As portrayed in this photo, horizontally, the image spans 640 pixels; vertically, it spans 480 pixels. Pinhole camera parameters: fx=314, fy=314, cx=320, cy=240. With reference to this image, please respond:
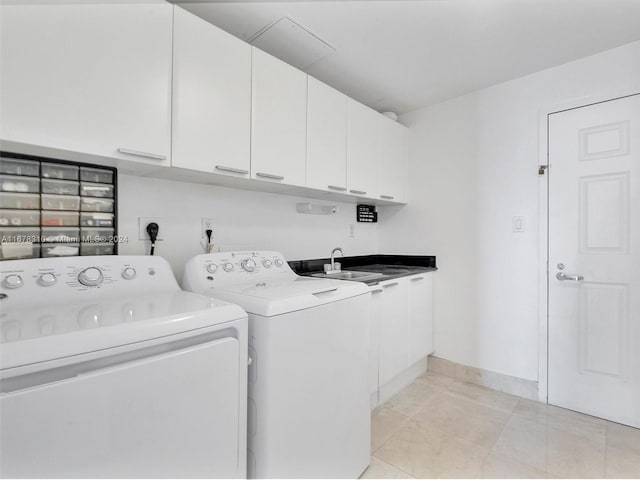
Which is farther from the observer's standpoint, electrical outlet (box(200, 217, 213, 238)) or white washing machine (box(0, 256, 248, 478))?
electrical outlet (box(200, 217, 213, 238))

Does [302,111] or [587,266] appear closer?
[302,111]

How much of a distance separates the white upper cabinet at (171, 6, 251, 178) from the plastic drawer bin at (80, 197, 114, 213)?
1.35 ft

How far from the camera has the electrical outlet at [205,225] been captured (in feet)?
6.02

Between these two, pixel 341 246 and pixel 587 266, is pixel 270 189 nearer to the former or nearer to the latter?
pixel 341 246

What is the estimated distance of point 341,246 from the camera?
274 centimetres

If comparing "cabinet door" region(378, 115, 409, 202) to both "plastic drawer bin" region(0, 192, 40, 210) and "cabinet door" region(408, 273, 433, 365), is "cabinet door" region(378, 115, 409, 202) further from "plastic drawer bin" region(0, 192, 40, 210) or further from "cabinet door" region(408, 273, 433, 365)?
"plastic drawer bin" region(0, 192, 40, 210)

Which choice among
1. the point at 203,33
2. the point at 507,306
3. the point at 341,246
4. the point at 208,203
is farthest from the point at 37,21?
the point at 507,306

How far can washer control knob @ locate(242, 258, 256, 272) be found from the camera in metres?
1.69

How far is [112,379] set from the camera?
2.59 feet

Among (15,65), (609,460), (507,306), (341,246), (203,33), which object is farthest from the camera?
(341,246)

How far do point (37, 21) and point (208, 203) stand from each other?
3.29ft

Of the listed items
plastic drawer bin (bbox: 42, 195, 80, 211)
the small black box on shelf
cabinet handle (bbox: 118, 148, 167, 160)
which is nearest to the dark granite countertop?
the small black box on shelf

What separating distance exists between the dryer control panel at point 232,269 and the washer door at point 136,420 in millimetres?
562

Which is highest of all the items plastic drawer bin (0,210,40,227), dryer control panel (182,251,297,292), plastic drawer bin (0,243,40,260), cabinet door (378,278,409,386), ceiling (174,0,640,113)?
ceiling (174,0,640,113)
